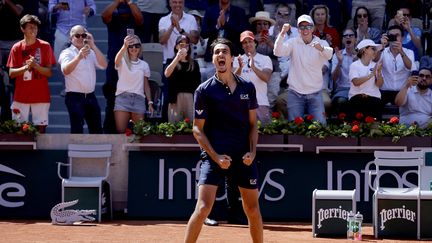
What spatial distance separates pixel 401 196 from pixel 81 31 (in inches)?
214

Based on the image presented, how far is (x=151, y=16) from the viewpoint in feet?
56.3

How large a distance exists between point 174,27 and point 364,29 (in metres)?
3.10

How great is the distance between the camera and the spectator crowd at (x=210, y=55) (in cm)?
1508

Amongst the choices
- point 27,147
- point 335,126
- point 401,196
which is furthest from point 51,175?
point 401,196

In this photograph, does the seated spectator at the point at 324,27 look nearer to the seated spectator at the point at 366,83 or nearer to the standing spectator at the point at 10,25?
the seated spectator at the point at 366,83

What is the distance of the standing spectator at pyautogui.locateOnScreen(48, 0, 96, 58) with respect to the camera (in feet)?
54.5

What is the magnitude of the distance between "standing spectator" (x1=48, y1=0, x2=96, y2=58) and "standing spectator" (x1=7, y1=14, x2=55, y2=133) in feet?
4.50

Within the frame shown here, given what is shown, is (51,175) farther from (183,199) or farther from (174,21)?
(174,21)

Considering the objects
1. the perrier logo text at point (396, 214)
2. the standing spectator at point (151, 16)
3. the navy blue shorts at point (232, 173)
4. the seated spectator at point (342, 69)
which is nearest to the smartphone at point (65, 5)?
the standing spectator at point (151, 16)

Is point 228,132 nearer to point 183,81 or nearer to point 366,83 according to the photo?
point 183,81

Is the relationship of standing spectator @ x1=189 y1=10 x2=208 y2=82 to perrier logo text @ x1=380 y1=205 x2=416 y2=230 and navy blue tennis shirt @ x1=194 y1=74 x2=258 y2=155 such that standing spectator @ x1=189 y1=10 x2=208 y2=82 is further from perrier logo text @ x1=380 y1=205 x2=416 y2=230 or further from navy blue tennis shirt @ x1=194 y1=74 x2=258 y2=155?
navy blue tennis shirt @ x1=194 y1=74 x2=258 y2=155

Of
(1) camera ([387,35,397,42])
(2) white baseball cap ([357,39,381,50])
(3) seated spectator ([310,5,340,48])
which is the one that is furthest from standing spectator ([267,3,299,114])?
(1) camera ([387,35,397,42])

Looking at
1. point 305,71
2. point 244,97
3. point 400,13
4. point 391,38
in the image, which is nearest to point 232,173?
point 244,97

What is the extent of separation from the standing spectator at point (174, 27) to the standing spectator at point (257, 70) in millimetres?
1471
